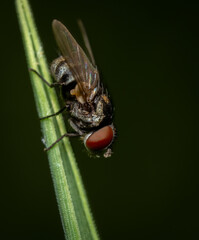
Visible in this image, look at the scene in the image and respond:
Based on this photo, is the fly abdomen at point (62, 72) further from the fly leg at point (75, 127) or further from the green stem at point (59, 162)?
the green stem at point (59, 162)

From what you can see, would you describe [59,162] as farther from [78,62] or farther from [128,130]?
[128,130]

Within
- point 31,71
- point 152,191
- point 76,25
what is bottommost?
point 152,191

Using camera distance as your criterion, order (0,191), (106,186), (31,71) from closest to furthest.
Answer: (31,71), (0,191), (106,186)

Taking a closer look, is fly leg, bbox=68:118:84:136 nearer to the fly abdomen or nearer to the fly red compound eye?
the fly red compound eye

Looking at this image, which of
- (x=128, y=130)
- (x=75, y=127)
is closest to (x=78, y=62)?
(x=75, y=127)

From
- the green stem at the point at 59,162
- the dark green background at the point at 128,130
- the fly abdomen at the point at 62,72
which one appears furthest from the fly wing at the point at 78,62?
the dark green background at the point at 128,130

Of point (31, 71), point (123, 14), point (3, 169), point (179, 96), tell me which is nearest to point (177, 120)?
point (179, 96)

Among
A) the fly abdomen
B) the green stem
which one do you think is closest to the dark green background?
the fly abdomen

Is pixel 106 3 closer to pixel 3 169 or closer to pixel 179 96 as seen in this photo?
pixel 179 96
